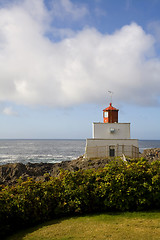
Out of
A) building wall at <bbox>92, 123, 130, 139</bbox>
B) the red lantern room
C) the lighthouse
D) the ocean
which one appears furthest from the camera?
the ocean

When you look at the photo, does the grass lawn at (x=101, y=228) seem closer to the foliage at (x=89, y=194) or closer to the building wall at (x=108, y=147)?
the foliage at (x=89, y=194)

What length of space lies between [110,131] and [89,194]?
1927 centimetres

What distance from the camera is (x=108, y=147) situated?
25453 mm

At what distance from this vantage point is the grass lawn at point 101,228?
19.8 ft

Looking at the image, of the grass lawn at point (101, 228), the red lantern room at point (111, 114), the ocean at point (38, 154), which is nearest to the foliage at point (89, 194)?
the grass lawn at point (101, 228)

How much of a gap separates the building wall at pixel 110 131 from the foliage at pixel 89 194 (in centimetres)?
1869

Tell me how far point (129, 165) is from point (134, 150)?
17.7 meters

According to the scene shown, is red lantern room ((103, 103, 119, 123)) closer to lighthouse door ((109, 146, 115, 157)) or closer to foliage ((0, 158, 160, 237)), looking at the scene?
lighthouse door ((109, 146, 115, 157))

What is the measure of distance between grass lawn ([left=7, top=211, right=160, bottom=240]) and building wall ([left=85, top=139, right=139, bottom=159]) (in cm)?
1799

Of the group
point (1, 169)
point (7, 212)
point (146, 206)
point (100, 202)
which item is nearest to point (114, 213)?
point (100, 202)

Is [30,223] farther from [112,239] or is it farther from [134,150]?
[134,150]

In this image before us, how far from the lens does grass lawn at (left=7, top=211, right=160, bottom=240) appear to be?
6.04 metres

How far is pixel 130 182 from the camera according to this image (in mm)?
7691

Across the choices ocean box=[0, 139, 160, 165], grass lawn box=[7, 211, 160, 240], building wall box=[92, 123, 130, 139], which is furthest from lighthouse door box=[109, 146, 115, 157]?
ocean box=[0, 139, 160, 165]
